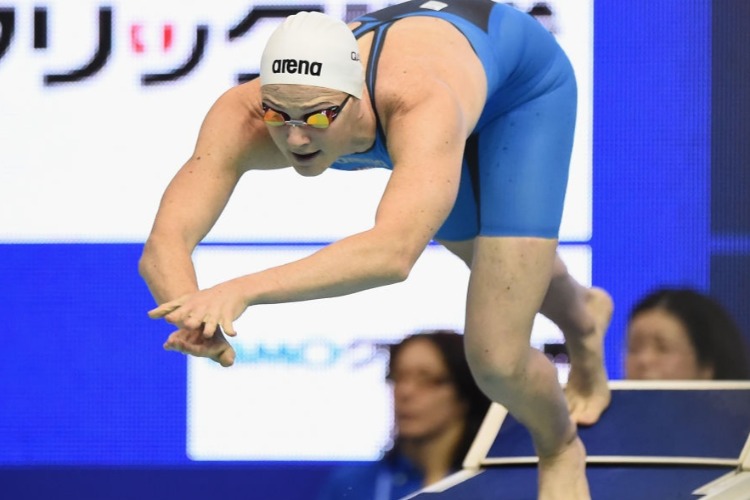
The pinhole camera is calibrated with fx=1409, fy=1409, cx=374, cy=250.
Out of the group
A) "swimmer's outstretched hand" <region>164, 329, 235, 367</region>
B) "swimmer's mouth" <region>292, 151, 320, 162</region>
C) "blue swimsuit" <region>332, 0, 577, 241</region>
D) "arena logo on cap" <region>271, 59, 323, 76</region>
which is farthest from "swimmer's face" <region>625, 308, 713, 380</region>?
"swimmer's outstretched hand" <region>164, 329, 235, 367</region>

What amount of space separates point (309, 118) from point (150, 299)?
2.41m

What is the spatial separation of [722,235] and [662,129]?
0.42 meters

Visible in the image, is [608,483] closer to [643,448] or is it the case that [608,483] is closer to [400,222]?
[643,448]

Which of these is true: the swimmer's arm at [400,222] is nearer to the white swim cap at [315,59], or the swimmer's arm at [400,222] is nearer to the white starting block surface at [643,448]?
the white swim cap at [315,59]

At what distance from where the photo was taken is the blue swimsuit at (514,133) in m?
3.19

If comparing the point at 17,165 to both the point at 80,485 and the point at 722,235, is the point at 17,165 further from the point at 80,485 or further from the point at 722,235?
the point at 722,235

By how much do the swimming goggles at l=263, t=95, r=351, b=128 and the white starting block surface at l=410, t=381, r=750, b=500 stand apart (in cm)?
122

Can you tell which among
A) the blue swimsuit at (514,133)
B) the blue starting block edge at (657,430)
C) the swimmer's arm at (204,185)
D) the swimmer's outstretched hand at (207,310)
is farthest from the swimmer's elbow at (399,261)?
the blue starting block edge at (657,430)

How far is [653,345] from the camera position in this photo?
452 cm

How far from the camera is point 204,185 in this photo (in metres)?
2.92

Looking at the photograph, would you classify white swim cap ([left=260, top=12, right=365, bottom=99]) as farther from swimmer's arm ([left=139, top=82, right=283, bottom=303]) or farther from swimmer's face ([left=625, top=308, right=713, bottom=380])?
swimmer's face ([left=625, top=308, right=713, bottom=380])

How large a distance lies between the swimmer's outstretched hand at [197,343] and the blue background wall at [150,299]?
248cm

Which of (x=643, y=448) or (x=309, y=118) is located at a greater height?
(x=309, y=118)

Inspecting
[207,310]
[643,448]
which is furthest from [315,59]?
[643,448]
